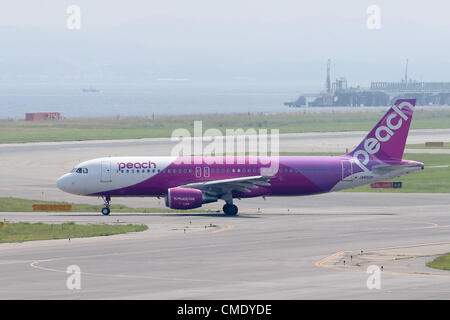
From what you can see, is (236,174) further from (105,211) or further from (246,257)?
(246,257)

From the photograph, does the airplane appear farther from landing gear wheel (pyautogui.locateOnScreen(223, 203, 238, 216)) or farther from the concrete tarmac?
the concrete tarmac

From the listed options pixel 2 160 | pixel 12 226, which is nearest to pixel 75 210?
pixel 12 226

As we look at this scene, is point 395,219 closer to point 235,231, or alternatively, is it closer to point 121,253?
point 235,231

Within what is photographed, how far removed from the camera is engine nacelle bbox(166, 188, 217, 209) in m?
62.0

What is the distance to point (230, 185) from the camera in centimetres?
6338

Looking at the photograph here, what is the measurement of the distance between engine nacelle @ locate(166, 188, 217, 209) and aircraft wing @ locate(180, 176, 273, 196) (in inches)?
34.6

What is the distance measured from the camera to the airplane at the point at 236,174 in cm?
6350

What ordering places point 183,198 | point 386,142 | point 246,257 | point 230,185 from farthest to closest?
point 386,142, point 230,185, point 183,198, point 246,257

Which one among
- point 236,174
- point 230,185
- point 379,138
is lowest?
point 230,185

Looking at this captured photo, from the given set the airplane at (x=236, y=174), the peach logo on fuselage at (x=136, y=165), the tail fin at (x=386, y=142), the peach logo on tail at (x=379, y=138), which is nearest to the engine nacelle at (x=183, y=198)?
the airplane at (x=236, y=174)

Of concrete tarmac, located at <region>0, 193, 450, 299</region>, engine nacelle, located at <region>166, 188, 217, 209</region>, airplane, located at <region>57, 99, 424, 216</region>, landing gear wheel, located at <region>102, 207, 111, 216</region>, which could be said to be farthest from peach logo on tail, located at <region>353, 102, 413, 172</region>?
landing gear wheel, located at <region>102, 207, 111, 216</region>

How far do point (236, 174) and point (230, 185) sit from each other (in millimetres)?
1414

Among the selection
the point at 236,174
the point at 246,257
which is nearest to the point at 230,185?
the point at 236,174

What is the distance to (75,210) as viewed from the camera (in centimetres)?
6600
